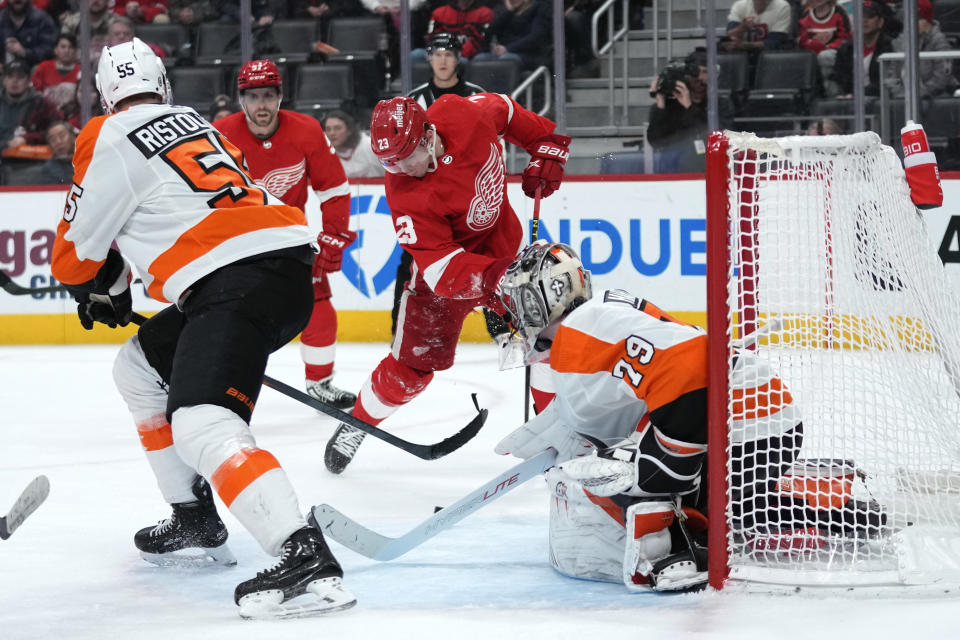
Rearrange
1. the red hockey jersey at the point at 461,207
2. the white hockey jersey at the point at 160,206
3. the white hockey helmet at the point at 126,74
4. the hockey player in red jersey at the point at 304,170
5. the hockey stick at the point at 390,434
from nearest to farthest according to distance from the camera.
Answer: the white hockey jersey at the point at 160,206, the white hockey helmet at the point at 126,74, the hockey stick at the point at 390,434, the red hockey jersey at the point at 461,207, the hockey player in red jersey at the point at 304,170

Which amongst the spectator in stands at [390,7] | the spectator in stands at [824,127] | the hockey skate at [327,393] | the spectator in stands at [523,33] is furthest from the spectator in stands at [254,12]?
the spectator in stands at [824,127]

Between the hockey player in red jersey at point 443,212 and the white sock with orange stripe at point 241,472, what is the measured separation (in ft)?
3.39

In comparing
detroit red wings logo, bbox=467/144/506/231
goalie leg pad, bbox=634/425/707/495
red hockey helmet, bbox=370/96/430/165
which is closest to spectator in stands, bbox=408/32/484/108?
detroit red wings logo, bbox=467/144/506/231

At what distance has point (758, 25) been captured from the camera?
6234 millimetres

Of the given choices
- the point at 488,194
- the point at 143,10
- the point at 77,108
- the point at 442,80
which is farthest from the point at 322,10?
the point at 488,194

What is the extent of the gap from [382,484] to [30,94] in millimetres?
4668

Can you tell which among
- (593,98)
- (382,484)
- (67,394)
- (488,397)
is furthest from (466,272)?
(593,98)

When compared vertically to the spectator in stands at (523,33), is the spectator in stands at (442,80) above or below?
below

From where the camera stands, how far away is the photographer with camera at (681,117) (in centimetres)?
621

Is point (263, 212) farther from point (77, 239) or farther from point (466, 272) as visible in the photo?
point (466, 272)

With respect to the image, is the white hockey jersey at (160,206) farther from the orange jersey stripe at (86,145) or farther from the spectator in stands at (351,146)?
the spectator in stands at (351,146)

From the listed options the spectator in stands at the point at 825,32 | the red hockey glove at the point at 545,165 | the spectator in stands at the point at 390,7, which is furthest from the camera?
the spectator in stands at the point at 390,7

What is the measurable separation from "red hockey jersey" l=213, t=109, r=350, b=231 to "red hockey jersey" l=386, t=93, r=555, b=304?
131 cm

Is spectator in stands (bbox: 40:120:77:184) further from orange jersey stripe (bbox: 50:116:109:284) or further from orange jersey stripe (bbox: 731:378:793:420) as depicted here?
orange jersey stripe (bbox: 731:378:793:420)
